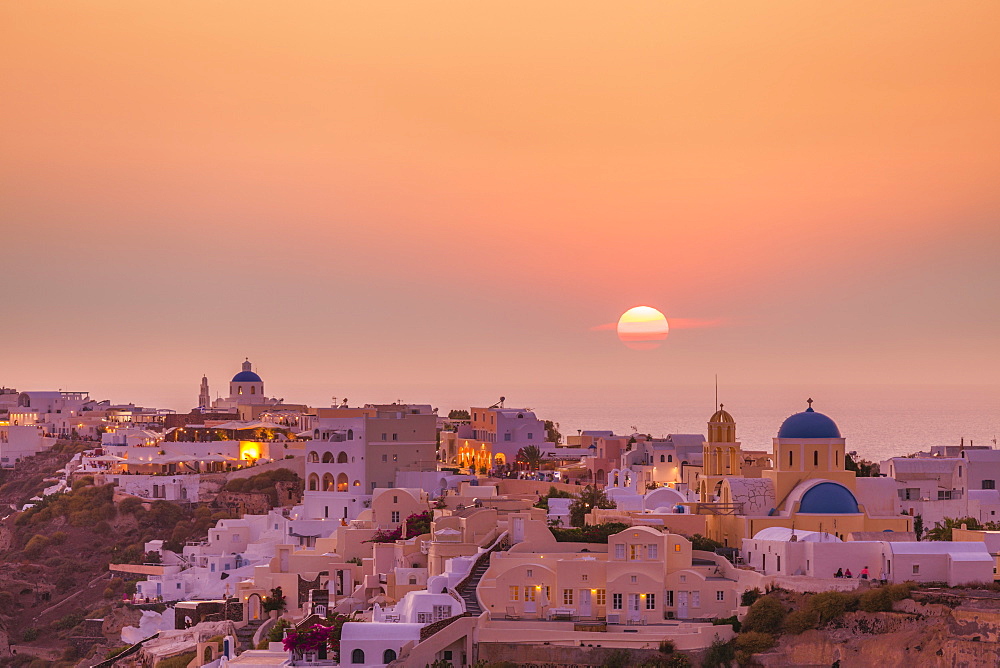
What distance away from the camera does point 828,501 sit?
46750 mm

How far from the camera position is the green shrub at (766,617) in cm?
4128

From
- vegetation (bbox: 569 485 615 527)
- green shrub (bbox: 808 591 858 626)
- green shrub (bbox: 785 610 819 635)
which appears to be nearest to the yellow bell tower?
vegetation (bbox: 569 485 615 527)

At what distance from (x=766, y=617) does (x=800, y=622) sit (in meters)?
0.94

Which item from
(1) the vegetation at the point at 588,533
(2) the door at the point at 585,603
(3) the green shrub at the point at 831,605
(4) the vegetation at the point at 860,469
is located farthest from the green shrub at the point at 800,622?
(4) the vegetation at the point at 860,469

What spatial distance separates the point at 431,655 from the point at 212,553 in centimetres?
2710

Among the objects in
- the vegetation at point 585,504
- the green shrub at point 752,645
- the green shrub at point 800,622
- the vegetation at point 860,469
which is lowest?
the green shrub at point 752,645

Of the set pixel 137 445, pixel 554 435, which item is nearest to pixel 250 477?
pixel 137 445

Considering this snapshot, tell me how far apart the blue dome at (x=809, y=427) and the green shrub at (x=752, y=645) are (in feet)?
33.0

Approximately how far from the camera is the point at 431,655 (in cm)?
4072

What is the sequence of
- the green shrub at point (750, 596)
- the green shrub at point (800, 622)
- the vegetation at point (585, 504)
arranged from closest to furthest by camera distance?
the green shrub at point (800, 622)
the green shrub at point (750, 596)
the vegetation at point (585, 504)

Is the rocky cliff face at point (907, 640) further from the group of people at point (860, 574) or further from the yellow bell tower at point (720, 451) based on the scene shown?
the yellow bell tower at point (720, 451)

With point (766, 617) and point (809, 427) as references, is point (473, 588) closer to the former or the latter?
point (766, 617)

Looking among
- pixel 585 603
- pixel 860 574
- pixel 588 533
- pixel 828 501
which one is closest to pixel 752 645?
pixel 860 574

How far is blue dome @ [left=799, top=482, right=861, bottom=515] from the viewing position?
46.6 metres
